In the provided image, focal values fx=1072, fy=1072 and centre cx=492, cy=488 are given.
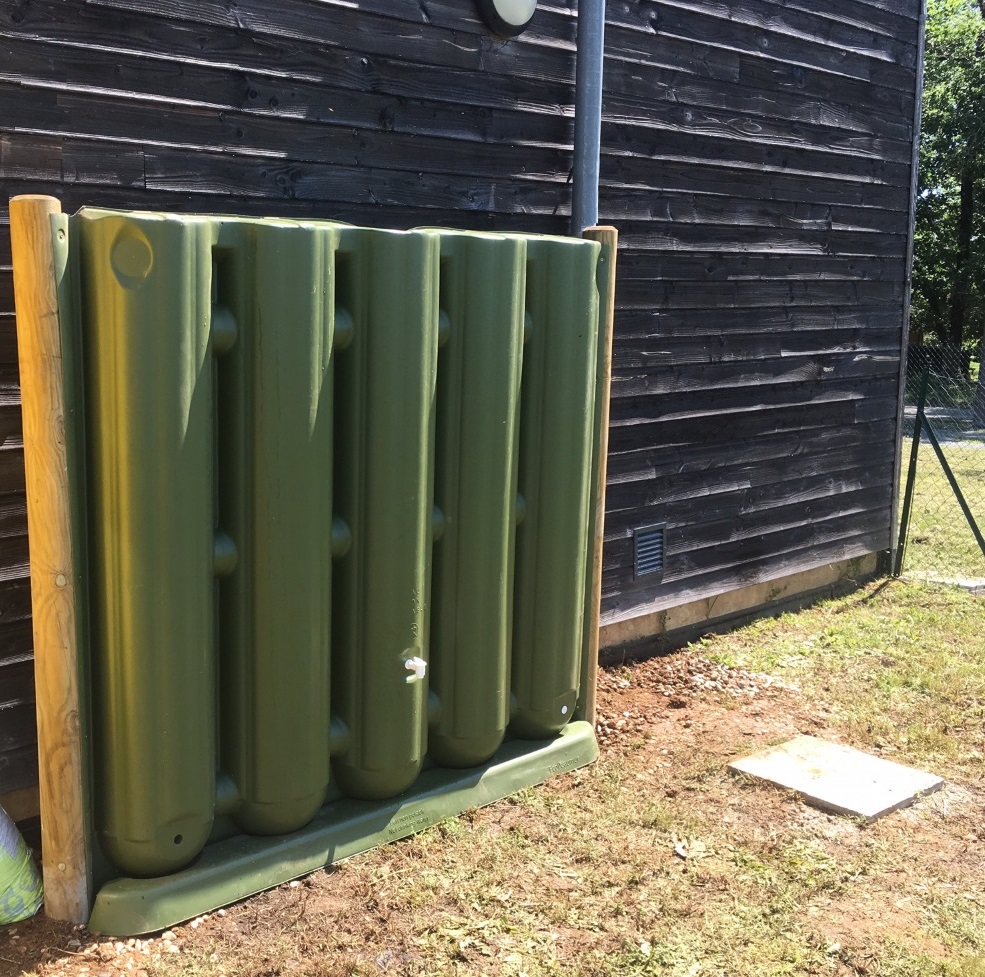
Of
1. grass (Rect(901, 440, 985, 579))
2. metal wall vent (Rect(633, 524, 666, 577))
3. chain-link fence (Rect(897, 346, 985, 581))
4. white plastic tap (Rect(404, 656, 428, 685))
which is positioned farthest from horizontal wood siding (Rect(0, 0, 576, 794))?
grass (Rect(901, 440, 985, 579))

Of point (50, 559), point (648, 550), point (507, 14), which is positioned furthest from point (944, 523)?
point (50, 559)

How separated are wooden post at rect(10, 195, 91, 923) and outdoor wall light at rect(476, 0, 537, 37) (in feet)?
6.38

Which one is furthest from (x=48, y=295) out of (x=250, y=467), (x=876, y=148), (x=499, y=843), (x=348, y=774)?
(x=876, y=148)

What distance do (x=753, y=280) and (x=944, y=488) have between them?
242 inches

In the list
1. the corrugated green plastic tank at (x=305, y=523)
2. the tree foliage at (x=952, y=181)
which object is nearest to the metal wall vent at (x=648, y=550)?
the corrugated green plastic tank at (x=305, y=523)

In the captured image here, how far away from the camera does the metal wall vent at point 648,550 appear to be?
470 centimetres

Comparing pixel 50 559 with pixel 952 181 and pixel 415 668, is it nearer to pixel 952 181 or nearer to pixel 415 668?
pixel 415 668

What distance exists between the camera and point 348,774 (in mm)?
2902

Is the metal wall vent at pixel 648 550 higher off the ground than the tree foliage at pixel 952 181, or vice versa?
the tree foliage at pixel 952 181

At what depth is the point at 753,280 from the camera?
5.05 meters

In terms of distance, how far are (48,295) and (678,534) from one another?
3.24 meters

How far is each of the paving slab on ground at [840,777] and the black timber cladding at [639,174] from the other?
1.14m

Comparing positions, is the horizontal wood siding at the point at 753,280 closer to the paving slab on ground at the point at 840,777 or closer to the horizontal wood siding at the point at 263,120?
the horizontal wood siding at the point at 263,120

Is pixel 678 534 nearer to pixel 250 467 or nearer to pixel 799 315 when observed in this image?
pixel 799 315
